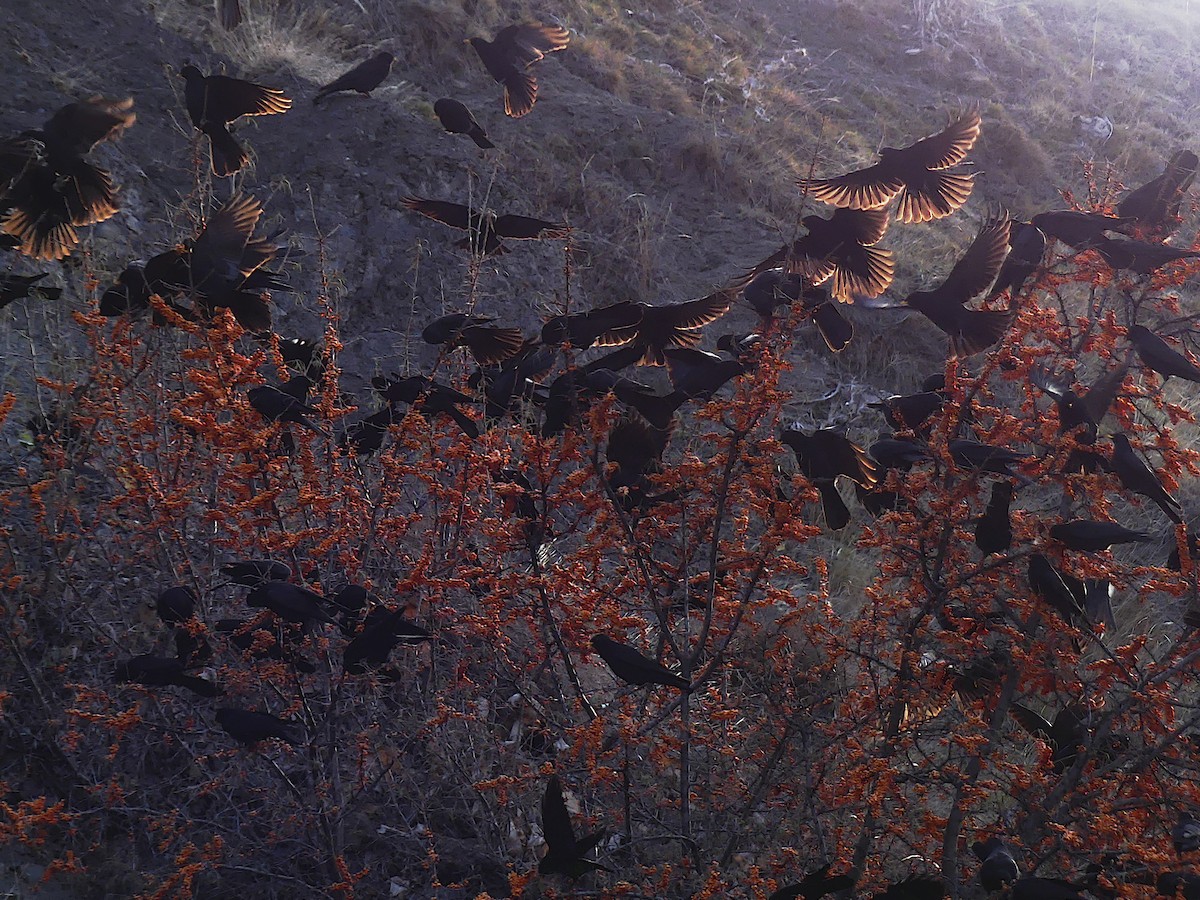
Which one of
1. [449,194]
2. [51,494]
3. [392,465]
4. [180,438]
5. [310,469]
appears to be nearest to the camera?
[310,469]

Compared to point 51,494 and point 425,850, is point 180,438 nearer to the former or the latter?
point 51,494

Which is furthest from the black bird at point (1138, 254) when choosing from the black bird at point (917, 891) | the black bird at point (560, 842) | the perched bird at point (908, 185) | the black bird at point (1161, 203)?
the black bird at point (560, 842)

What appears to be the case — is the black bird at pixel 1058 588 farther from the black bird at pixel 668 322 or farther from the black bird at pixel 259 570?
the black bird at pixel 259 570

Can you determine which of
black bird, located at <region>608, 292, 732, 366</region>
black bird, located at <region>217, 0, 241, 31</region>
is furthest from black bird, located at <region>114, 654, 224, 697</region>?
black bird, located at <region>217, 0, 241, 31</region>

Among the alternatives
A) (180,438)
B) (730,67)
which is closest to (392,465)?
(180,438)

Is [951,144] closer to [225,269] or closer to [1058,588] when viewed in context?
[1058,588]

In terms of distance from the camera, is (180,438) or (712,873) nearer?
(712,873)

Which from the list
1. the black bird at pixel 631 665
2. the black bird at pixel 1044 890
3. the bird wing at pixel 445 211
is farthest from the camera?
the bird wing at pixel 445 211
